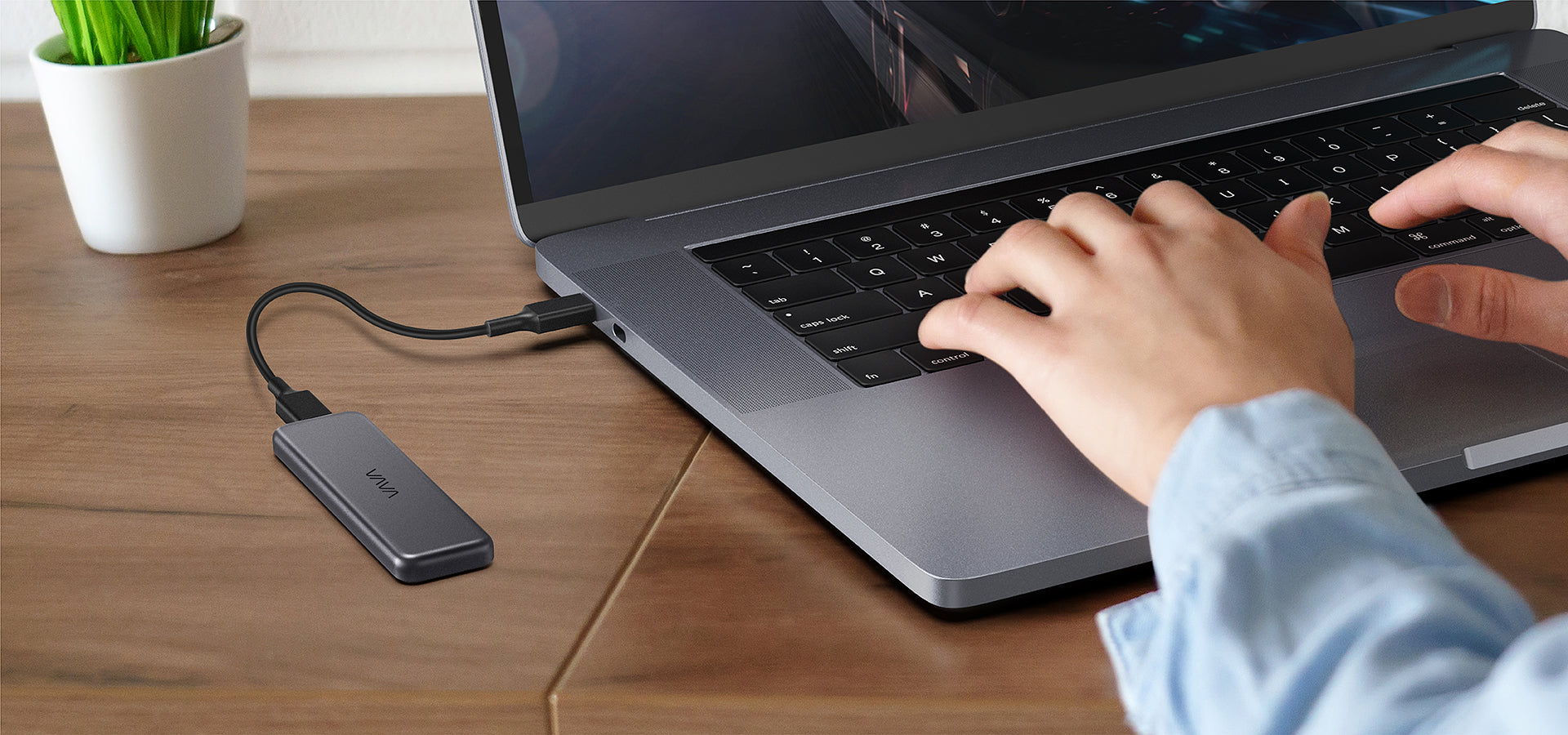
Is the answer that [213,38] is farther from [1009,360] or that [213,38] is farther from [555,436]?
[1009,360]

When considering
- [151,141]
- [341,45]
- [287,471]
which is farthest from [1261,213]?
[341,45]

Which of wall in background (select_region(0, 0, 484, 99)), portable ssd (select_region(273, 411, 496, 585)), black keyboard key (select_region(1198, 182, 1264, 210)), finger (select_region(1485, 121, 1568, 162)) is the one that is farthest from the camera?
wall in background (select_region(0, 0, 484, 99))

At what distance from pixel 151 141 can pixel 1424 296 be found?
24.7 inches

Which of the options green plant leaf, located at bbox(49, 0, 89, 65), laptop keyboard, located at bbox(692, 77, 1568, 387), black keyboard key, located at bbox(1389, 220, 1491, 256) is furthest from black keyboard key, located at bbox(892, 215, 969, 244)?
green plant leaf, located at bbox(49, 0, 89, 65)

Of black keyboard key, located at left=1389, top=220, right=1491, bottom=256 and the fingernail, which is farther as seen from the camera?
black keyboard key, located at left=1389, top=220, right=1491, bottom=256

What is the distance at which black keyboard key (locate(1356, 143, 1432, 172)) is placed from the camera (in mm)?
662

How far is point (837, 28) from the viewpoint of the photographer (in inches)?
26.6

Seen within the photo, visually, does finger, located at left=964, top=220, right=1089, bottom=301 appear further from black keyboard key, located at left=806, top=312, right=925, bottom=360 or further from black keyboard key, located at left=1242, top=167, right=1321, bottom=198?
black keyboard key, located at left=1242, top=167, right=1321, bottom=198

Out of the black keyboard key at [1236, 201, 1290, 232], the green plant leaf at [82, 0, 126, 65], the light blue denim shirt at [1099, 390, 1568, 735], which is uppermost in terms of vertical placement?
the green plant leaf at [82, 0, 126, 65]

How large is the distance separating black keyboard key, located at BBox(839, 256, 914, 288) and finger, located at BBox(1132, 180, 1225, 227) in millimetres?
112

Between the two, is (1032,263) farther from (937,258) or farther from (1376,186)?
(1376,186)

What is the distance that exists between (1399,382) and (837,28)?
1.12 ft

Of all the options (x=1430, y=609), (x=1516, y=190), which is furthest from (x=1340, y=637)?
(x=1516, y=190)

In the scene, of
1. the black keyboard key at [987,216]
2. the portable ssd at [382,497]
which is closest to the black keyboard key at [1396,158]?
the black keyboard key at [987,216]
